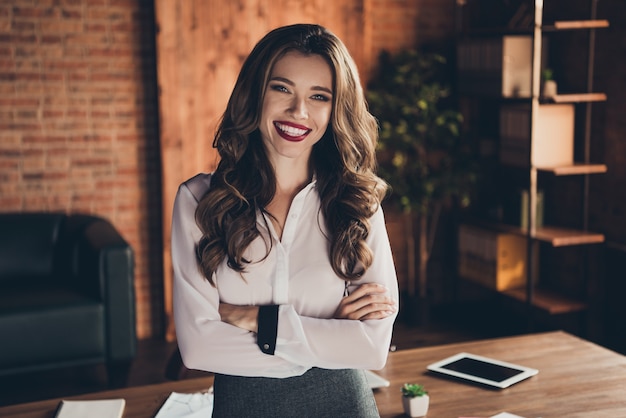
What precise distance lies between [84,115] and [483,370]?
10.1 ft

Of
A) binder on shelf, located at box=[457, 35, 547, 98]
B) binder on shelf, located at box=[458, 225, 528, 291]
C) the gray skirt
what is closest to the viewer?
the gray skirt

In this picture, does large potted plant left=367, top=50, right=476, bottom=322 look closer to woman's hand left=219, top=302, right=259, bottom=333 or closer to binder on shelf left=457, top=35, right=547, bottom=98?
binder on shelf left=457, top=35, right=547, bottom=98

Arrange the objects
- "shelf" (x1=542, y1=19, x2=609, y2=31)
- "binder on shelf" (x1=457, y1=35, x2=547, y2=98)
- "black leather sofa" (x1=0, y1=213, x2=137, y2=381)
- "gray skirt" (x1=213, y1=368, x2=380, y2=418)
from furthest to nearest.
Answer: "binder on shelf" (x1=457, y1=35, x2=547, y2=98), "shelf" (x1=542, y1=19, x2=609, y2=31), "black leather sofa" (x1=0, y1=213, x2=137, y2=381), "gray skirt" (x1=213, y1=368, x2=380, y2=418)

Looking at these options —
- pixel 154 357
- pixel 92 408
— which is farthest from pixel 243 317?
pixel 154 357

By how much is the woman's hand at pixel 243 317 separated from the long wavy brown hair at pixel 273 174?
8 centimetres

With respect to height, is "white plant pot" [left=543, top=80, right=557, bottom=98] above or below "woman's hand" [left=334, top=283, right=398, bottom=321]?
above

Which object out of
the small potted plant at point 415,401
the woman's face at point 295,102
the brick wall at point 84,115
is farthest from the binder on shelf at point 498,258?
the woman's face at point 295,102

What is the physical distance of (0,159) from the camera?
14.5ft

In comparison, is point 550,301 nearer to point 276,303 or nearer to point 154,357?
point 154,357

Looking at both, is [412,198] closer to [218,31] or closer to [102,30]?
[218,31]

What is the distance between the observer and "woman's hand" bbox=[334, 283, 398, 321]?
1.84 m

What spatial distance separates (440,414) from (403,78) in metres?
3.14

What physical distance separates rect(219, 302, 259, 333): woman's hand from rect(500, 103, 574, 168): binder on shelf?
2.96m

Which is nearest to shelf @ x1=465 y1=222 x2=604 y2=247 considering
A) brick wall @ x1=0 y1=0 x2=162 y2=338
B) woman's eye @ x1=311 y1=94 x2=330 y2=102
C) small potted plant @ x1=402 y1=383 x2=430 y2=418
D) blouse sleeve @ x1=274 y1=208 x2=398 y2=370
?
brick wall @ x1=0 y1=0 x2=162 y2=338
